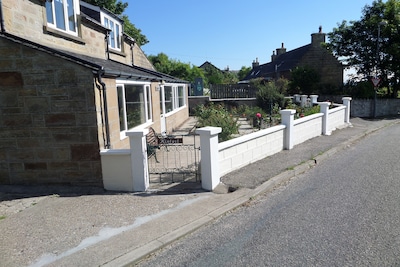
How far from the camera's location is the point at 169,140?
7.61 meters

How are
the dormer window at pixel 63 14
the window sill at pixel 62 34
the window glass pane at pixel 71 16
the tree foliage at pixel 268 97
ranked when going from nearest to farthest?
the window sill at pixel 62 34 < the dormer window at pixel 63 14 < the window glass pane at pixel 71 16 < the tree foliage at pixel 268 97

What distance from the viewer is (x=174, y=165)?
7.86 meters

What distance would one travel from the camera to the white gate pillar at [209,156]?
5715mm

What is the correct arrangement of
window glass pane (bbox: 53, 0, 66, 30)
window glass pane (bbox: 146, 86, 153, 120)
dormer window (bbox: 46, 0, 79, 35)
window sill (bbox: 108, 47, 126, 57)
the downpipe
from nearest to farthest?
the downpipe
dormer window (bbox: 46, 0, 79, 35)
window glass pane (bbox: 53, 0, 66, 30)
window glass pane (bbox: 146, 86, 153, 120)
window sill (bbox: 108, 47, 126, 57)

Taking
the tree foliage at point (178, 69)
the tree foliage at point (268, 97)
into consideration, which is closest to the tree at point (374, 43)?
the tree foliage at point (268, 97)

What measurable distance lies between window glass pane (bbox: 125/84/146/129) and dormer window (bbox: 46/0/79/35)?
2.48m

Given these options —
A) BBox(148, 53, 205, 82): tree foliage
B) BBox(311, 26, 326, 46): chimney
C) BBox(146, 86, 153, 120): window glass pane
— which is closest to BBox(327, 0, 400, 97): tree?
BBox(311, 26, 326, 46): chimney

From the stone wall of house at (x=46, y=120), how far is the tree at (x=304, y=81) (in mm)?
21550

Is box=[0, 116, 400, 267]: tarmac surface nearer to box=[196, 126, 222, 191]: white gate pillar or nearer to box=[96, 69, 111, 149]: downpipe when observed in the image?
box=[196, 126, 222, 191]: white gate pillar

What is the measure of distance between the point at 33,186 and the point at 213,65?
65551mm

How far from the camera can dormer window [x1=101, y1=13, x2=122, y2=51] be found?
39.8ft

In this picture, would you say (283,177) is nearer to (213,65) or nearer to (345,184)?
(345,184)

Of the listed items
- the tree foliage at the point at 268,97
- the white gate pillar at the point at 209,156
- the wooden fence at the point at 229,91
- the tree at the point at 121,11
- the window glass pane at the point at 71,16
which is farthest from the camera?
the tree at the point at 121,11

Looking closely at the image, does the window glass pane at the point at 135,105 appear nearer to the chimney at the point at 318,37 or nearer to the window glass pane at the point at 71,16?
the window glass pane at the point at 71,16
